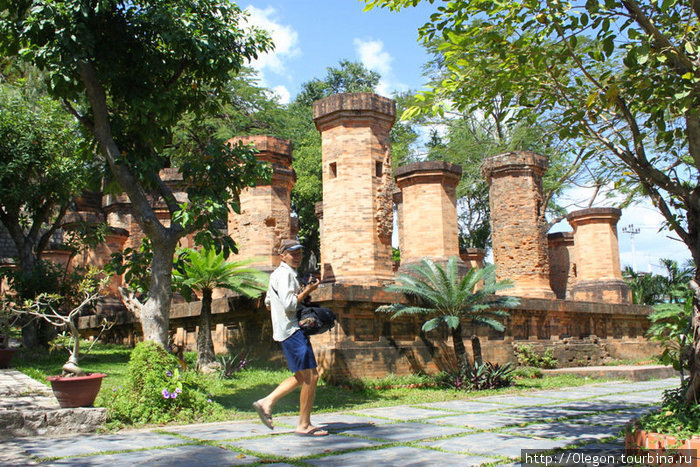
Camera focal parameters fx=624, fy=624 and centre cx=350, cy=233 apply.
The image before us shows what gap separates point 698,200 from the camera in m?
4.32

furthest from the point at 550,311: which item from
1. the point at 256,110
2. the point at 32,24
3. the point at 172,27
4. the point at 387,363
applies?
the point at 256,110

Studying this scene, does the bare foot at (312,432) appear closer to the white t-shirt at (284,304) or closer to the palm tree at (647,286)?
the white t-shirt at (284,304)

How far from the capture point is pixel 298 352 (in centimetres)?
540

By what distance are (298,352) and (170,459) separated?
1.48 meters

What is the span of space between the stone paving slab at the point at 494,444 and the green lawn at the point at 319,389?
245 centimetres

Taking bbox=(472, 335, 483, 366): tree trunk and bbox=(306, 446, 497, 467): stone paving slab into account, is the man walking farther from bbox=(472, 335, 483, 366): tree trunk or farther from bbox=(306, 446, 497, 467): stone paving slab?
bbox=(472, 335, 483, 366): tree trunk

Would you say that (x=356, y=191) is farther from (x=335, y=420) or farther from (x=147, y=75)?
(x=335, y=420)

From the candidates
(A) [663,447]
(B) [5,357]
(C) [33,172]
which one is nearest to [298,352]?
(A) [663,447]

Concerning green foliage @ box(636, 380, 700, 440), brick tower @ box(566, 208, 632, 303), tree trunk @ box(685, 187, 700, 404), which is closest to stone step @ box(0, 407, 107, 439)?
green foliage @ box(636, 380, 700, 440)

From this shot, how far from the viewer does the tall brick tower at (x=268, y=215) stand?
522 inches

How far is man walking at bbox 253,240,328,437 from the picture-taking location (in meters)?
5.27

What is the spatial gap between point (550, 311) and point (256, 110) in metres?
19.6

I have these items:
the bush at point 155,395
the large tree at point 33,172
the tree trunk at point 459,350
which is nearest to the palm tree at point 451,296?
the tree trunk at point 459,350

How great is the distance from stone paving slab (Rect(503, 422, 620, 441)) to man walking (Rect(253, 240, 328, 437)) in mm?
1712
